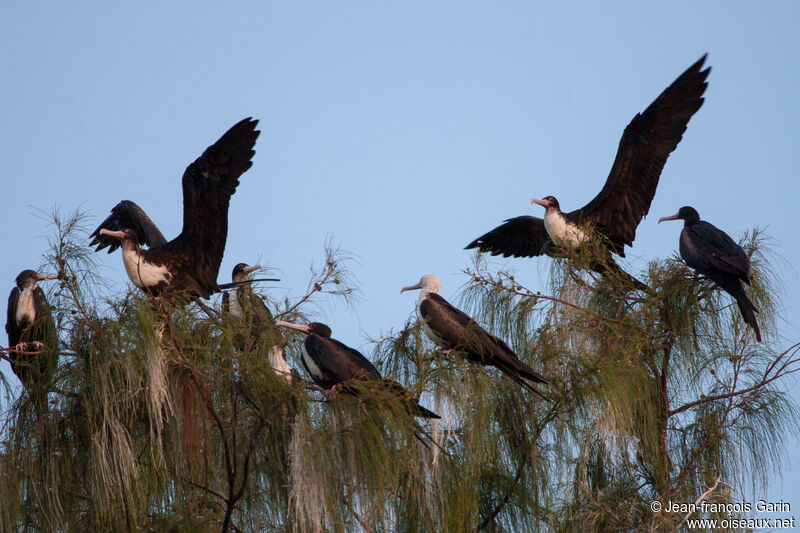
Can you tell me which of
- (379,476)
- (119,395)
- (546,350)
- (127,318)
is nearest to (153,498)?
(119,395)

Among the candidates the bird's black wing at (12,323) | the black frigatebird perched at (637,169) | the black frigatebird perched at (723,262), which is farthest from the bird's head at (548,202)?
the bird's black wing at (12,323)

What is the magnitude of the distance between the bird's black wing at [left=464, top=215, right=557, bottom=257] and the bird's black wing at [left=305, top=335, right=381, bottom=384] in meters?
2.91

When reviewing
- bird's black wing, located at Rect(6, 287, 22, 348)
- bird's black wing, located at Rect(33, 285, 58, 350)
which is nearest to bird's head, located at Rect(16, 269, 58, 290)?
bird's black wing, located at Rect(6, 287, 22, 348)

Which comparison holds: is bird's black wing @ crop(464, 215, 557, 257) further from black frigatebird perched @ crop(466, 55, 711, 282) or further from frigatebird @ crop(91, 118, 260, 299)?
frigatebird @ crop(91, 118, 260, 299)

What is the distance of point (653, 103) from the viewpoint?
231 inches

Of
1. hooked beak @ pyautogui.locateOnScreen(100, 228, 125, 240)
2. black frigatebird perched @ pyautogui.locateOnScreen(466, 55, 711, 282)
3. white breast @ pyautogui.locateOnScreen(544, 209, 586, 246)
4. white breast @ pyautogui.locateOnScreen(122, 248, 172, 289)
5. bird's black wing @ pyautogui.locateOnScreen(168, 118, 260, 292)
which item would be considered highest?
black frigatebird perched @ pyautogui.locateOnScreen(466, 55, 711, 282)

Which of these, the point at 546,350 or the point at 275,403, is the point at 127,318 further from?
the point at 546,350

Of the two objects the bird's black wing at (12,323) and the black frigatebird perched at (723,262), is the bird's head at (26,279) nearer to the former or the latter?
the bird's black wing at (12,323)

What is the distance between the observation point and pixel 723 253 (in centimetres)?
458

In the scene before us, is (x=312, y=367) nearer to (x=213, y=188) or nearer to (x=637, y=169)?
(x=213, y=188)

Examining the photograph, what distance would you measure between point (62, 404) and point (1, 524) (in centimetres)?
43

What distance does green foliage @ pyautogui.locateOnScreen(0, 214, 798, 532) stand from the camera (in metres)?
3.26

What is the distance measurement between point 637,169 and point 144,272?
2.95 meters

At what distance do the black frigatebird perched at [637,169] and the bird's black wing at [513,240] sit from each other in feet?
2.30
